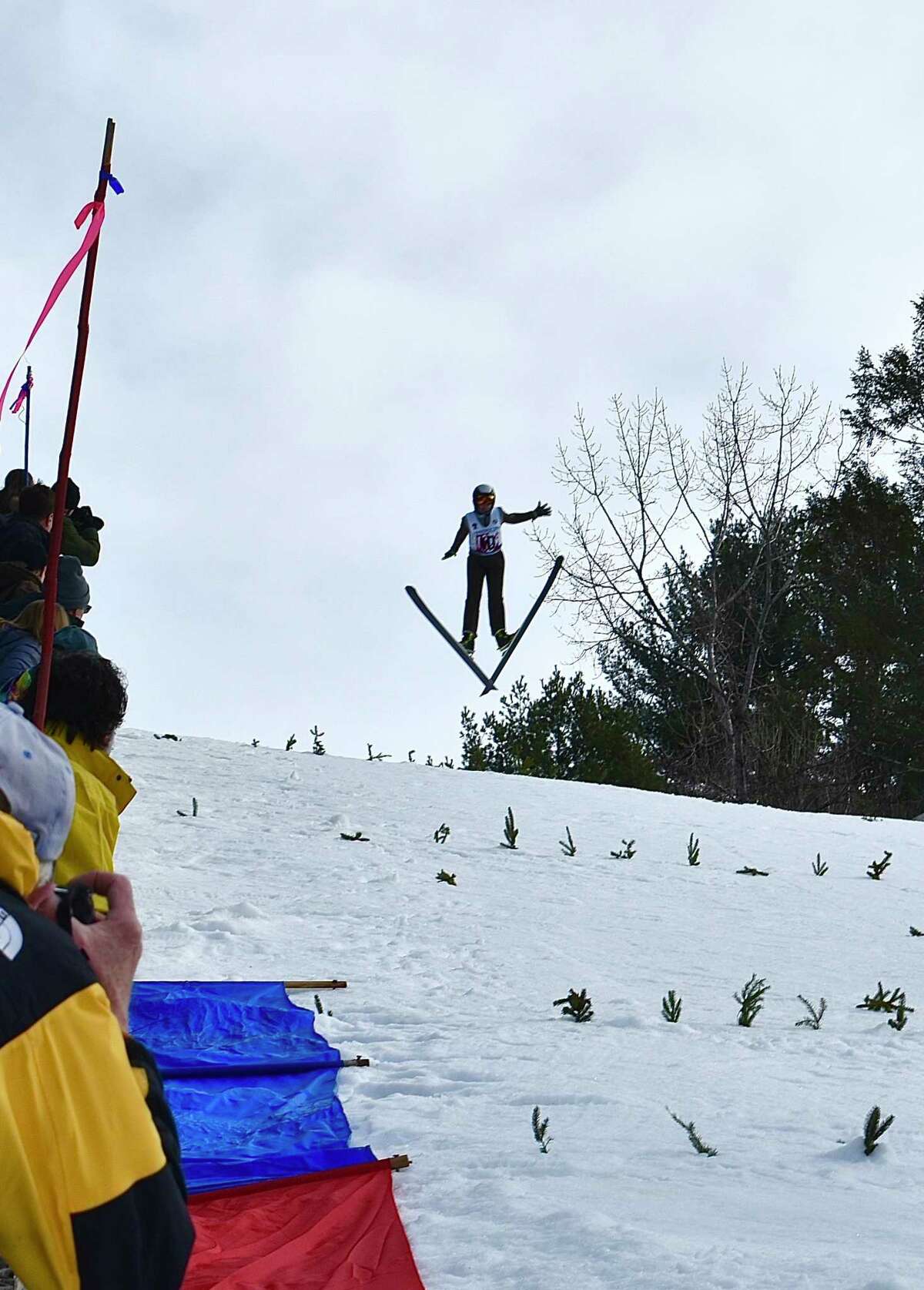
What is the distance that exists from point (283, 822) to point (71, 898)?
749cm

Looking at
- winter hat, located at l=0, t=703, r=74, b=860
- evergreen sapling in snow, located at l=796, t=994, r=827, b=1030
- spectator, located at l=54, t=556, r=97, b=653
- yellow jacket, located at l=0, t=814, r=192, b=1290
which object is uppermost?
spectator, located at l=54, t=556, r=97, b=653

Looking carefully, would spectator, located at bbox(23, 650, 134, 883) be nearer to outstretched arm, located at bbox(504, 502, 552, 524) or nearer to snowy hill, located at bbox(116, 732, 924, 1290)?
snowy hill, located at bbox(116, 732, 924, 1290)

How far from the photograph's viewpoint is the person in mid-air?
10.6 metres

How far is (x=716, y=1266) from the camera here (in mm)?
2582

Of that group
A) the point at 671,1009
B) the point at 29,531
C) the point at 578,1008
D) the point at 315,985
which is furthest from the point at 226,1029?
the point at 29,531

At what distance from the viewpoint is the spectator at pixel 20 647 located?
4.55m

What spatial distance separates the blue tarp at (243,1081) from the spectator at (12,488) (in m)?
3.55

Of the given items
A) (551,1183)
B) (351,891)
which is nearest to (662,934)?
(351,891)

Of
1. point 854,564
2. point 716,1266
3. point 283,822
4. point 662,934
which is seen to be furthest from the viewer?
point 854,564

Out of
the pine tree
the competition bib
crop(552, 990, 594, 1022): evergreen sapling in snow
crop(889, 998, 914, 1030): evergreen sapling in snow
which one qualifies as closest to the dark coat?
crop(552, 990, 594, 1022): evergreen sapling in snow

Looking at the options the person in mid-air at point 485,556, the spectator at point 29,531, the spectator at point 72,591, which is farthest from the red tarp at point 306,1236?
the person in mid-air at point 485,556

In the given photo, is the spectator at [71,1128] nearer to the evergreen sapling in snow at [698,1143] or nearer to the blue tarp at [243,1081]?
the blue tarp at [243,1081]

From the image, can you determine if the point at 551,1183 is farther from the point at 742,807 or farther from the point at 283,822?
the point at 742,807

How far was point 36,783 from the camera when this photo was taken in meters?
1.30
